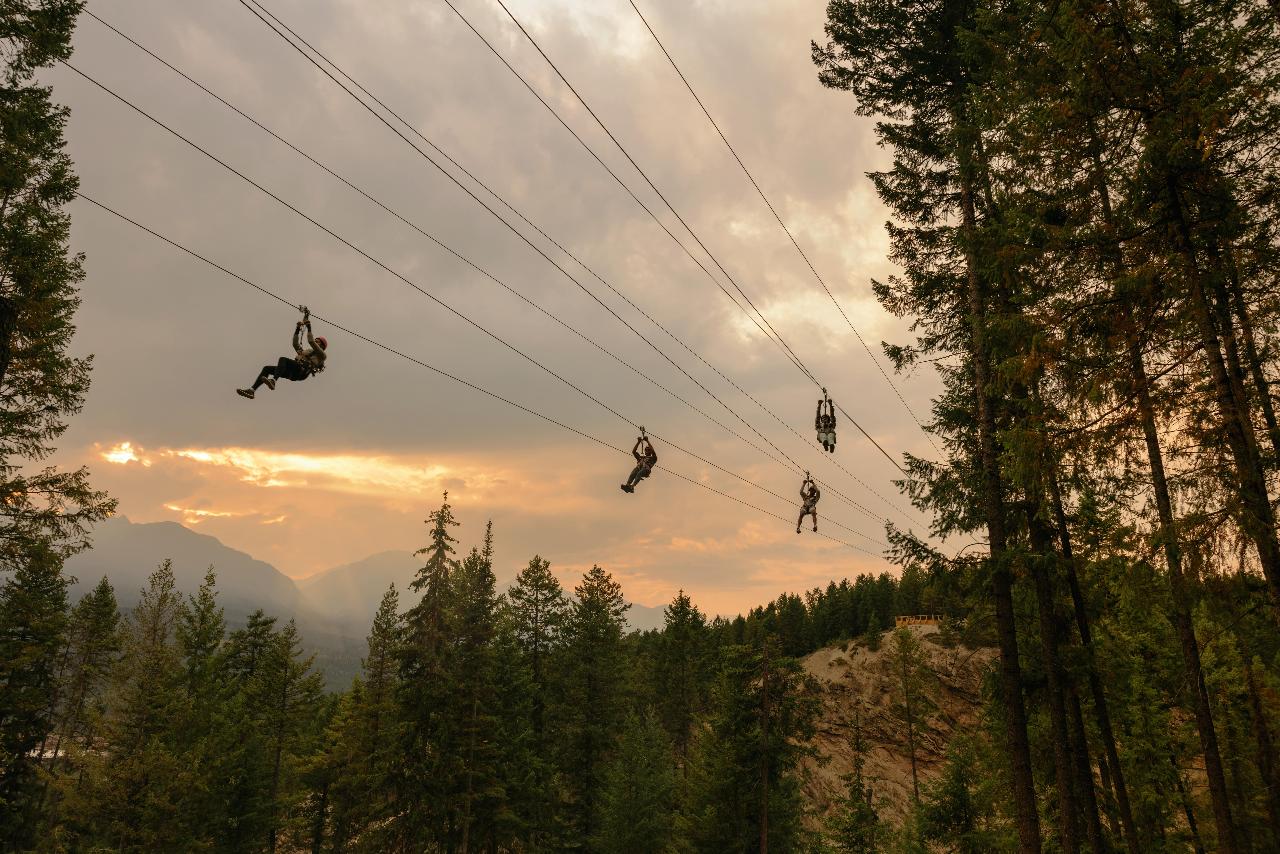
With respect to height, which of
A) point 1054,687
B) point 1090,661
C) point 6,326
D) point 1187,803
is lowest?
point 1187,803

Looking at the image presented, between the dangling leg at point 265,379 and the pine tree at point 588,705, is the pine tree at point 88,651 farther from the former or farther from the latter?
the dangling leg at point 265,379

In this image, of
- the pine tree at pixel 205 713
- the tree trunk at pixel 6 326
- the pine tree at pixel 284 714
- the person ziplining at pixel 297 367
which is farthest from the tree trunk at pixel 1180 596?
the pine tree at pixel 284 714

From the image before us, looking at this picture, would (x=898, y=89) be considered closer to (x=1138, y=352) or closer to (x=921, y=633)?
(x=1138, y=352)

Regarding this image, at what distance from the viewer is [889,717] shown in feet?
196

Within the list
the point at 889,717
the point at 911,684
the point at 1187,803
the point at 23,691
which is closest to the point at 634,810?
the point at 1187,803

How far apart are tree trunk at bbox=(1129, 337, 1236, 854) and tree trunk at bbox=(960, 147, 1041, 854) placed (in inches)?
101

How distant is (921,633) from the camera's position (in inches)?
2576

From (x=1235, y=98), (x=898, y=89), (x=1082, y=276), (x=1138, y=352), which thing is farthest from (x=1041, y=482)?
(x=898, y=89)

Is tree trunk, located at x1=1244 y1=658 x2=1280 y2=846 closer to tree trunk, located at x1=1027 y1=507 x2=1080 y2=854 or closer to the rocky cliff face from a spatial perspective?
tree trunk, located at x1=1027 y1=507 x2=1080 y2=854

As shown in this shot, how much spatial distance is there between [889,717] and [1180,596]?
59.0 metres

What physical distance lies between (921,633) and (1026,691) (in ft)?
190

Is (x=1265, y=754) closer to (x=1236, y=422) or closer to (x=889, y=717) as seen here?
(x=1236, y=422)

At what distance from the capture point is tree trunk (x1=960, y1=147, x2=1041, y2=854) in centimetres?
1149

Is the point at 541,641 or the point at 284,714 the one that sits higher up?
the point at 541,641
